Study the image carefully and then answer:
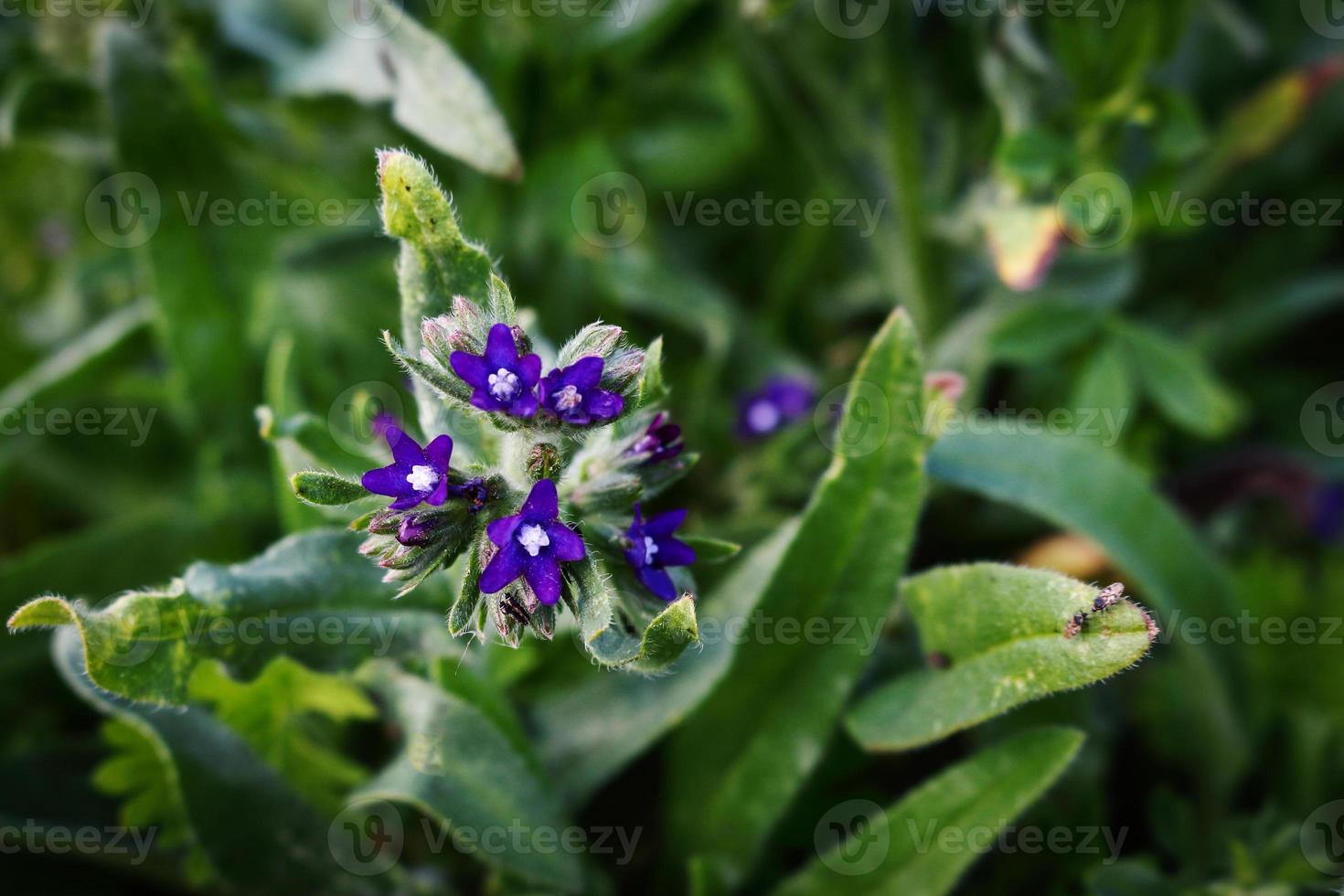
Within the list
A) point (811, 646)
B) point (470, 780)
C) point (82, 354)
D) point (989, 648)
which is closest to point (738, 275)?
point (811, 646)

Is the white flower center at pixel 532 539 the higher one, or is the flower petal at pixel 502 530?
the flower petal at pixel 502 530

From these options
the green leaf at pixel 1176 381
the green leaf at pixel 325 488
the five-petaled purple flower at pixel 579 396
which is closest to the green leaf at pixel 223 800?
the green leaf at pixel 325 488

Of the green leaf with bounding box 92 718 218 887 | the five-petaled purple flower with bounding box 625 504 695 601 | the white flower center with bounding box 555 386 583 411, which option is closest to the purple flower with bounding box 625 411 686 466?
the five-petaled purple flower with bounding box 625 504 695 601

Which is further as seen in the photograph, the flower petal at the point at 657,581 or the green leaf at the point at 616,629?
the flower petal at the point at 657,581

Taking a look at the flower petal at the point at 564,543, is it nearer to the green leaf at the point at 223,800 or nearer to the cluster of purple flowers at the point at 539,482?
the cluster of purple flowers at the point at 539,482

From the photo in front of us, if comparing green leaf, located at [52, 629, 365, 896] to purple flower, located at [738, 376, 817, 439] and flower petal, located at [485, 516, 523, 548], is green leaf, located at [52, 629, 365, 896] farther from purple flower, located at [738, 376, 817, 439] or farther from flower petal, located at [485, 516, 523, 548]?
purple flower, located at [738, 376, 817, 439]

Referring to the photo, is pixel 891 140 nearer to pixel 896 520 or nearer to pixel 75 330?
pixel 896 520

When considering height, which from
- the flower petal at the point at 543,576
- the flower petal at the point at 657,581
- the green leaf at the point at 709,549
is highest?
the flower petal at the point at 543,576
